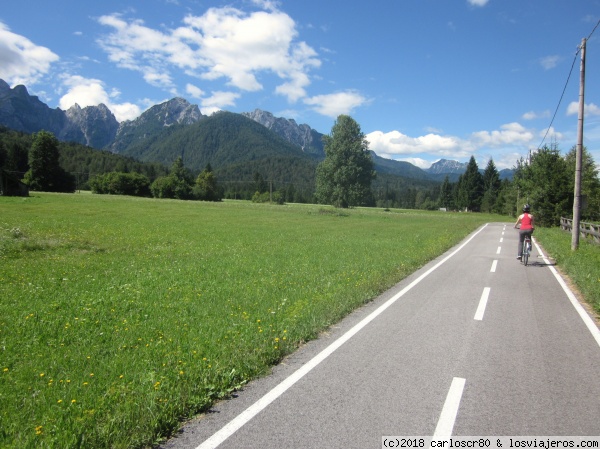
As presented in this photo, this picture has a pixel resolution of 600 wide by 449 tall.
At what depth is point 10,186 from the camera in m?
58.4

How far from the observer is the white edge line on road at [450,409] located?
12.1 feet

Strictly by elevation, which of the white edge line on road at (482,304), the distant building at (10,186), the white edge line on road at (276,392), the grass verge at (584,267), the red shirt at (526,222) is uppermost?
the distant building at (10,186)

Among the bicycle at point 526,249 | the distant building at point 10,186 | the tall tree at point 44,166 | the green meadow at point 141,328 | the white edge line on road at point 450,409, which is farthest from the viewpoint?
the tall tree at point 44,166

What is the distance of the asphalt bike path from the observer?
370 cm

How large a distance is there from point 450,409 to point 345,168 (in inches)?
2798

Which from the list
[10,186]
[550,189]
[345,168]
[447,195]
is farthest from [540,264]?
[447,195]

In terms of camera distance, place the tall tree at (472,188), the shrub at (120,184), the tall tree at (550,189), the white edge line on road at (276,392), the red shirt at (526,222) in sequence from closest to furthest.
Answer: the white edge line on road at (276,392) → the red shirt at (526,222) → the tall tree at (550,189) → the tall tree at (472,188) → the shrub at (120,184)

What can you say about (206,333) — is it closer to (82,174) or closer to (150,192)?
(150,192)

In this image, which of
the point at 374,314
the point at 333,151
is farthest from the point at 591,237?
the point at 333,151

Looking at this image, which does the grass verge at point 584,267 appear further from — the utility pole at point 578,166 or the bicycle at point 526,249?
the bicycle at point 526,249

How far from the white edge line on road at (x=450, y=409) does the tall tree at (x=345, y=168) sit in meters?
70.0

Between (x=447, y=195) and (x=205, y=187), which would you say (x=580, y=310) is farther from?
(x=205, y=187)

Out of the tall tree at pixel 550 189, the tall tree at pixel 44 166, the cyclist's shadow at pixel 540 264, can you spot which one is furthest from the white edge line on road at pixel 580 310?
the tall tree at pixel 44 166

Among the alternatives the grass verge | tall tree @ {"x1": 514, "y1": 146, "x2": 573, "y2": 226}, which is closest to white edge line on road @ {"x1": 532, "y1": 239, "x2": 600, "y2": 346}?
the grass verge
